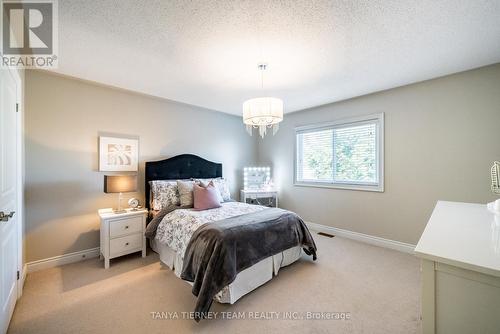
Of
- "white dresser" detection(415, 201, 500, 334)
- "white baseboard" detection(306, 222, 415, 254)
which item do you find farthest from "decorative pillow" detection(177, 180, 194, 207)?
"white dresser" detection(415, 201, 500, 334)

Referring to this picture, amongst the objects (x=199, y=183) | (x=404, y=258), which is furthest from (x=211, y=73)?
(x=404, y=258)

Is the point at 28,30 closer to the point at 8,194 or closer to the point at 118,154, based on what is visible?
the point at 8,194

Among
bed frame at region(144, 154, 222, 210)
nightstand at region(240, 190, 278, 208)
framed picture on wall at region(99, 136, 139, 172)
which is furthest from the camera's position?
nightstand at region(240, 190, 278, 208)

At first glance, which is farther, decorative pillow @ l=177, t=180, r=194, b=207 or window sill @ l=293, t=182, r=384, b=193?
window sill @ l=293, t=182, r=384, b=193

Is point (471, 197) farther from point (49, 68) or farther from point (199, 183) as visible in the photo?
point (49, 68)

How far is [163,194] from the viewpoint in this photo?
10.4 ft

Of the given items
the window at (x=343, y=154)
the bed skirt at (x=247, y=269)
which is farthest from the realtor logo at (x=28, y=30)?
the window at (x=343, y=154)

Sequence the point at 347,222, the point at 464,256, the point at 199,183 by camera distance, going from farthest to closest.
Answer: the point at 347,222 < the point at 199,183 < the point at 464,256

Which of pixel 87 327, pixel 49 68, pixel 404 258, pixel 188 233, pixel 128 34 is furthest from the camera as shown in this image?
pixel 404 258

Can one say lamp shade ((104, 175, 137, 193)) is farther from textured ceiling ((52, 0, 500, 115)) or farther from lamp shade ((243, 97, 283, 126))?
lamp shade ((243, 97, 283, 126))

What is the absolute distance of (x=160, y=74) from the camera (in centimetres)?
267

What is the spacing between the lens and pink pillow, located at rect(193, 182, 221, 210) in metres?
3.01

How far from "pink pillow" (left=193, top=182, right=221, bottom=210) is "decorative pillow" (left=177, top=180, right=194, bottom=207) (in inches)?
4.4

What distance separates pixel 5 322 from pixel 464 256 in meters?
2.92
